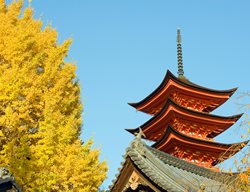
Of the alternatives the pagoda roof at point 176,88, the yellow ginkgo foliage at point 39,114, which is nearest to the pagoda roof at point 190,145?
the pagoda roof at point 176,88

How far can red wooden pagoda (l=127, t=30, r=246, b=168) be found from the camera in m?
21.0

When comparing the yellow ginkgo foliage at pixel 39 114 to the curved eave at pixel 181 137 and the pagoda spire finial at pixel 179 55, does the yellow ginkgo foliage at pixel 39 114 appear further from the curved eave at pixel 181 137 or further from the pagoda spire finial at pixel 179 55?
the pagoda spire finial at pixel 179 55

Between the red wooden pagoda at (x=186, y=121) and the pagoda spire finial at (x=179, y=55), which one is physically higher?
the pagoda spire finial at (x=179, y=55)

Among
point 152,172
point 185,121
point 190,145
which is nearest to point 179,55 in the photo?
point 185,121

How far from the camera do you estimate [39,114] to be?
12.9 meters

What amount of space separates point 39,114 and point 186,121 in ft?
38.0

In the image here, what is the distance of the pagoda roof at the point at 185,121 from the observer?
21766 mm

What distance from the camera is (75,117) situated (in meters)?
15.2

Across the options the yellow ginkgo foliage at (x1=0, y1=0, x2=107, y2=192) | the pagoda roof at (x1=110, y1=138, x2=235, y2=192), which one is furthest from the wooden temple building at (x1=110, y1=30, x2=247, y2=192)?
the pagoda roof at (x1=110, y1=138, x2=235, y2=192)

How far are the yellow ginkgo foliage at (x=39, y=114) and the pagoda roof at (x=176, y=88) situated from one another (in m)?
8.18

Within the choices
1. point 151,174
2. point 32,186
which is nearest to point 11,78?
point 32,186

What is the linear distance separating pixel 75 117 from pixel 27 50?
10.2ft

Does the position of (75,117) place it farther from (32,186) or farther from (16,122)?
(32,186)

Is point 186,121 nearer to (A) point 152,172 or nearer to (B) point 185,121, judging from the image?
(B) point 185,121
